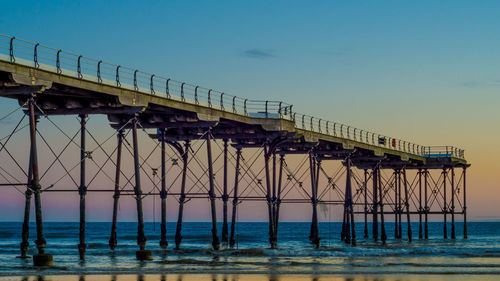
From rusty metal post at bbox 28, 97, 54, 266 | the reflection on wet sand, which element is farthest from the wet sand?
rusty metal post at bbox 28, 97, 54, 266

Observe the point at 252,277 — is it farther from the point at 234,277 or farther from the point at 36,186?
the point at 36,186

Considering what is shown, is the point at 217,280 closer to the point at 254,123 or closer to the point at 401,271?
the point at 401,271

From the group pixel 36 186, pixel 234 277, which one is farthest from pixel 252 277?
pixel 36 186

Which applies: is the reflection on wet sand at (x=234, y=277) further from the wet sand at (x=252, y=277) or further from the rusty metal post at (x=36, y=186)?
the rusty metal post at (x=36, y=186)

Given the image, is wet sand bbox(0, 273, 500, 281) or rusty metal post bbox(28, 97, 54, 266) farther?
rusty metal post bbox(28, 97, 54, 266)

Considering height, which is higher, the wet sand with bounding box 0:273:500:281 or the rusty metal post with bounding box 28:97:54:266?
the rusty metal post with bounding box 28:97:54:266

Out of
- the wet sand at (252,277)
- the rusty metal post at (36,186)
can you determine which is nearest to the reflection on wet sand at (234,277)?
the wet sand at (252,277)

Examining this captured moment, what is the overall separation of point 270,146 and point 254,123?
426 cm

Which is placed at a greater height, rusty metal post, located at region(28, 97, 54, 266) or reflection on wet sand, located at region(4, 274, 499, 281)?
rusty metal post, located at region(28, 97, 54, 266)

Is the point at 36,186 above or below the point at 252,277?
above

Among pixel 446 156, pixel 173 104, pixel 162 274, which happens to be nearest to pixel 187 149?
pixel 173 104

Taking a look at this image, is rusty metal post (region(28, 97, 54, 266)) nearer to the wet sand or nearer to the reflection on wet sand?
the wet sand

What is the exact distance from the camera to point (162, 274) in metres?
35.0

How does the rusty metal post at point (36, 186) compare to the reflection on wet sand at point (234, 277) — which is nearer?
the reflection on wet sand at point (234, 277)
